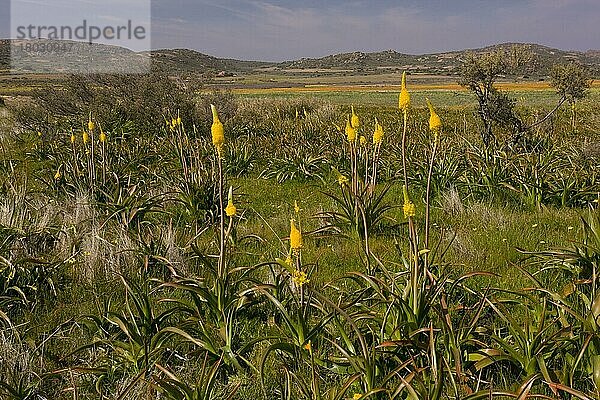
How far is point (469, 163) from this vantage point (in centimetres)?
811

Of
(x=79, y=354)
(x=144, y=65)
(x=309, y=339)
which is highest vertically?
(x=144, y=65)

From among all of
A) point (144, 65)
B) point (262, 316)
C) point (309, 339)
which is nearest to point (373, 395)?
point (309, 339)

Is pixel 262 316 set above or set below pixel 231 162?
below

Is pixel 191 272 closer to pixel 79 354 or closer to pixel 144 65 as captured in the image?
pixel 79 354

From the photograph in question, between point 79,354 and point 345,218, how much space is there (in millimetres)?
3314

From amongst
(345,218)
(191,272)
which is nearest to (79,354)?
(191,272)

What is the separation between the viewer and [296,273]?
7.78ft

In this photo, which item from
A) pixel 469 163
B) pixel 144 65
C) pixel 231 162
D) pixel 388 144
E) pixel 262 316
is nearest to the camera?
pixel 262 316

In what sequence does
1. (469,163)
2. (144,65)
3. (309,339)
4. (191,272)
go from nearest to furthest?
(309,339)
(191,272)
(469,163)
(144,65)

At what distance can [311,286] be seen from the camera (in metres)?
3.30

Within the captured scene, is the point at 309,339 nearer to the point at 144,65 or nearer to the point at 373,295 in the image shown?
the point at 373,295

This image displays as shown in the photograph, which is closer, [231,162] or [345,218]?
[345,218]

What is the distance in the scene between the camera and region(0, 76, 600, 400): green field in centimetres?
266

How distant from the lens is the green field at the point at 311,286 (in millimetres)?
2662
